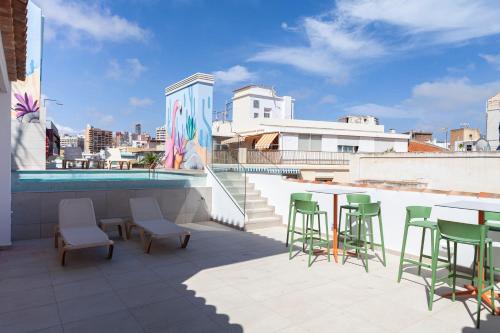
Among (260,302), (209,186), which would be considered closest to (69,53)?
(209,186)

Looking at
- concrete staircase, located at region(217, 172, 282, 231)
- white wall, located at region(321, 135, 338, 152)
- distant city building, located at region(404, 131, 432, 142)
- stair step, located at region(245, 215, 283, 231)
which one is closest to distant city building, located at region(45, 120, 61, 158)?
concrete staircase, located at region(217, 172, 282, 231)

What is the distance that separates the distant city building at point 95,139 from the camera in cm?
10488

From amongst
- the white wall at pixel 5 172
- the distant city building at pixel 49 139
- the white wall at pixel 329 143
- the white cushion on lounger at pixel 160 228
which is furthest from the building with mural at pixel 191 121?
the white wall at pixel 329 143

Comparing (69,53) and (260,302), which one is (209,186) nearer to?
(260,302)

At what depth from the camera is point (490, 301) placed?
4.71 metres

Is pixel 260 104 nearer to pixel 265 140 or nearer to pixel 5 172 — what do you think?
pixel 265 140

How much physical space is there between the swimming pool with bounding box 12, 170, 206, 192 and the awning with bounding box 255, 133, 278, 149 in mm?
16079

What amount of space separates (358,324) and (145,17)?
74.8 feet

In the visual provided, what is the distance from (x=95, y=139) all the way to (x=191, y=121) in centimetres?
10408

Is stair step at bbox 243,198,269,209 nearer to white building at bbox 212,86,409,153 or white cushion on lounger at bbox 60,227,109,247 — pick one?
white cushion on lounger at bbox 60,227,109,247

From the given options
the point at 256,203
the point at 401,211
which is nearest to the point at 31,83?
the point at 256,203

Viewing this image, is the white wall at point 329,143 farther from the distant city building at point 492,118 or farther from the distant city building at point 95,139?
the distant city building at point 95,139

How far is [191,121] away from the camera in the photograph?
1664 centimetres

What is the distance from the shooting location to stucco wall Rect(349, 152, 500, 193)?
1471 cm
